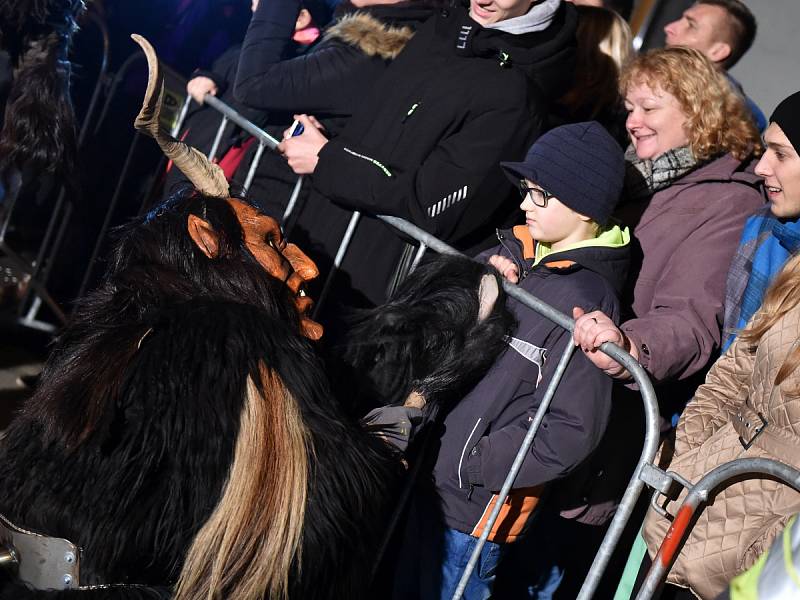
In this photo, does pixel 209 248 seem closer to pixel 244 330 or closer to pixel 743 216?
pixel 244 330

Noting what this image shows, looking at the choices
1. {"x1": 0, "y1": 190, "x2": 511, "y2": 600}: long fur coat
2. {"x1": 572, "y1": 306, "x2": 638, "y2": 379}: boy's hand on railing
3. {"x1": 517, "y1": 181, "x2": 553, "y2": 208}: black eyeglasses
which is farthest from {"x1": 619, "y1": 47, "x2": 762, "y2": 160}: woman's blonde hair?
{"x1": 0, "y1": 190, "x2": 511, "y2": 600}: long fur coat

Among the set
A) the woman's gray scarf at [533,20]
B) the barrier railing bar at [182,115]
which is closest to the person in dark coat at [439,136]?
the woman's gray scarf at [533,20]

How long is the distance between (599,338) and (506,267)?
17.3 inches

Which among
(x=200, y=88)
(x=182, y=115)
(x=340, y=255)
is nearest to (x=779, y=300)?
(x=340, y=255)

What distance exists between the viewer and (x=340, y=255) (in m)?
2.95

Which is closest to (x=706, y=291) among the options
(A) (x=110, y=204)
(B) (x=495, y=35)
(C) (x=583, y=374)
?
(C) (x=583, y=374)

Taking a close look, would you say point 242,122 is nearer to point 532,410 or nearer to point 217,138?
point 217,138

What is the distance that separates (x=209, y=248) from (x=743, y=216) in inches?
66.1

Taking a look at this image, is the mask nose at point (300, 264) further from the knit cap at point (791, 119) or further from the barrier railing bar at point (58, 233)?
the barrier railing bar at point (58, 233)

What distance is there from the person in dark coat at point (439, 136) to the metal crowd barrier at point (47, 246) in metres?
1.36

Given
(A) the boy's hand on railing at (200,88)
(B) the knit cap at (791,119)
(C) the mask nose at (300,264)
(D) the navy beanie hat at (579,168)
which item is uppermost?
(B) the knit cap at (791,119)

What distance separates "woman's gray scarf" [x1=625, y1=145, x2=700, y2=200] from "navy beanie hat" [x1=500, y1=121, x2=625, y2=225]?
34 centimetres

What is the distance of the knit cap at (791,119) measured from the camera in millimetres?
2529

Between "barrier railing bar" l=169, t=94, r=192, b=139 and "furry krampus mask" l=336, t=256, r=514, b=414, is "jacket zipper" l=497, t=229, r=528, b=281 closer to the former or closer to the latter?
"furry krampus mask" l=336, t=256, r=514, b=414
